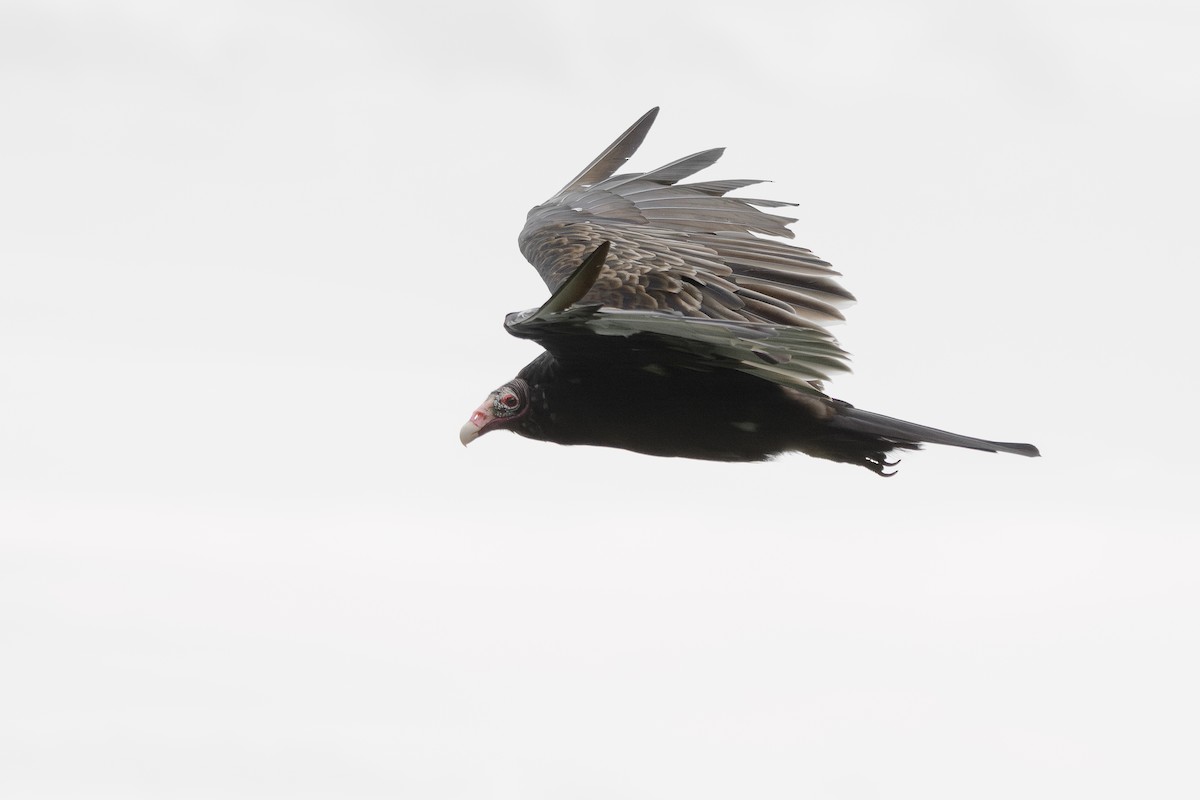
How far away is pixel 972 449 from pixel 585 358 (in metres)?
1.70

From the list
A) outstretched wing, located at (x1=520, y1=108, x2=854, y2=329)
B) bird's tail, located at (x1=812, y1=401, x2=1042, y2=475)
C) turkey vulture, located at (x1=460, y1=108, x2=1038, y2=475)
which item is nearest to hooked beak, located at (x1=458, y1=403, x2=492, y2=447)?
turkey vulture, located at (x1=460, y1=108, x2=1038, y2=475)

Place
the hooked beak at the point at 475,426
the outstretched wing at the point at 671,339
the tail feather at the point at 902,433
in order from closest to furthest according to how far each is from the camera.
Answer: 1. the outstretched wing at the point at 671,339
2. the tail feather at the point at 902,433
3. the hooked beak at the point at 475,426

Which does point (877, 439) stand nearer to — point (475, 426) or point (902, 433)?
point (902, 433)

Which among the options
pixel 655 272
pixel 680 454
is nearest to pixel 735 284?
pixel 655 272

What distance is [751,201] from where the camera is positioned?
942cm

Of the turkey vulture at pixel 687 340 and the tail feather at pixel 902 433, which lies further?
the tail feather at pixel 902 433

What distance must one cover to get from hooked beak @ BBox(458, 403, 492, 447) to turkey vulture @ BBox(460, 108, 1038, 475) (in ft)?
0.05

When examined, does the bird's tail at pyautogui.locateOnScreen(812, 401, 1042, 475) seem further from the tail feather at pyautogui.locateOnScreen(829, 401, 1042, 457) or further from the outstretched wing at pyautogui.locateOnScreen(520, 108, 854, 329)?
the outstretched wing at pyautogui.locateOnScreen(520, 108, 854, 329)

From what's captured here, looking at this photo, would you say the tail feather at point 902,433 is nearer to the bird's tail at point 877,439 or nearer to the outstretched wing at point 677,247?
the bird's tail at point 877,439

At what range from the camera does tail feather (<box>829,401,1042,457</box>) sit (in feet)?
22.5

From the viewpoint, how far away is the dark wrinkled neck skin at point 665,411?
23.4 feet

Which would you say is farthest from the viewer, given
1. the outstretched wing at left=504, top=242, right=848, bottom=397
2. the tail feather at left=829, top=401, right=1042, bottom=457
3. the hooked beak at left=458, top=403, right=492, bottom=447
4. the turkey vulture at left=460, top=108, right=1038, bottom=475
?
the hooked beak at left=458, top=403, right=492, bottom=447

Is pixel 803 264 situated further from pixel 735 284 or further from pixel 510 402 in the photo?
pixel 510 402

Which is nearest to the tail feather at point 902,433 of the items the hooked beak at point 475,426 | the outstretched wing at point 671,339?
the outstretched wing at point 671,339
